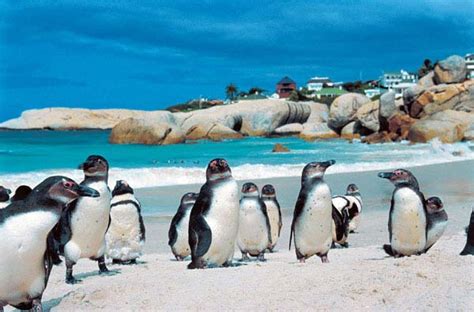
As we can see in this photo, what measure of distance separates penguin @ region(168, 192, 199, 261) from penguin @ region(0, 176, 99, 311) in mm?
3333

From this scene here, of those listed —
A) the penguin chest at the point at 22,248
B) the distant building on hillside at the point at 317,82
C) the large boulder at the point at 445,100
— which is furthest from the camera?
the distant building on hillside at the point at 317,82

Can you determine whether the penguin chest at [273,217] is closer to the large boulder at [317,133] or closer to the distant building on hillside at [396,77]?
the large boulder at [317,133]

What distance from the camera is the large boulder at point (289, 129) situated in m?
67.2

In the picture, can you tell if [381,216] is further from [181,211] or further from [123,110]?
[123,110]

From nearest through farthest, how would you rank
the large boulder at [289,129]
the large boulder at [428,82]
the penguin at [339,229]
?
1. the penguin at [339,229]
2. the large boulder at [428,82]
3. the large boulder at [289,129]

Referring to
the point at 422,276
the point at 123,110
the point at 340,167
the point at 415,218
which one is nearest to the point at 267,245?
the point at 415,218

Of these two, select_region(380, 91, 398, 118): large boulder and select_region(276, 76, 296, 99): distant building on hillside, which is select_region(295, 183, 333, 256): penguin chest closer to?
select_region(380, 91, 398, 118): large boulder

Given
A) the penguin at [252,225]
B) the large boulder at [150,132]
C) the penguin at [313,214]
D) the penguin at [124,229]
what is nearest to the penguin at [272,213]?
the penguin at [252,225]

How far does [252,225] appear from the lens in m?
7.33

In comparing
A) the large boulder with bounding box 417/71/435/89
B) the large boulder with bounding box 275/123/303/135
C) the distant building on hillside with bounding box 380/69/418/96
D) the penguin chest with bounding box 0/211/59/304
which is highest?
the distant building on hillside with bounding box 380/69/418/96

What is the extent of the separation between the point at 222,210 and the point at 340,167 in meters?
19.4

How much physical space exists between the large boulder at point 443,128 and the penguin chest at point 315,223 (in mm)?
35882

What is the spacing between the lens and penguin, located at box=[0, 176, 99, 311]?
4.02 meters

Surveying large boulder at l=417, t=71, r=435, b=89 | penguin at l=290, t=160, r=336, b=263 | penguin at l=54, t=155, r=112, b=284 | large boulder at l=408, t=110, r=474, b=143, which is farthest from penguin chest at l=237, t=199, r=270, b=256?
large boulder at l=417, t=71, r=435, b=89
